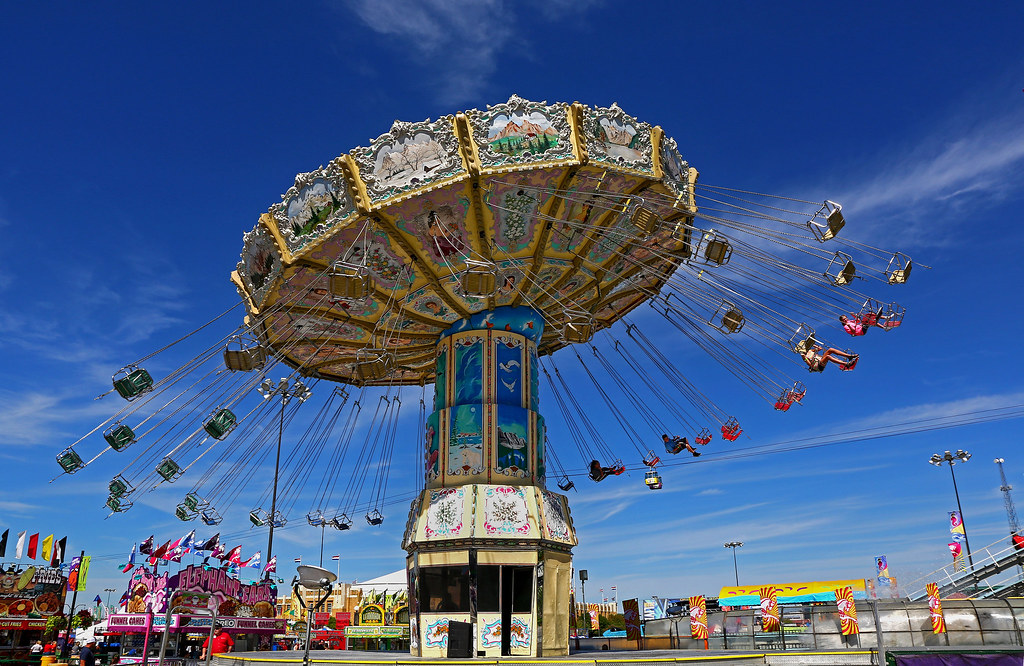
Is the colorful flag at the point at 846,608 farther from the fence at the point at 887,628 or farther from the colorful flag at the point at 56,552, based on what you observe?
the colorful flag at the point at 56,552

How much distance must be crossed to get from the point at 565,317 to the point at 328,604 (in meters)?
45.0

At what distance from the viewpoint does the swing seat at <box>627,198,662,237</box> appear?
16625 millimetres

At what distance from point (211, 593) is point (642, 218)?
20.5 m

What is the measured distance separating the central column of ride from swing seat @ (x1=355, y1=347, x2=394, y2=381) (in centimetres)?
289

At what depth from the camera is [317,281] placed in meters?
17.2

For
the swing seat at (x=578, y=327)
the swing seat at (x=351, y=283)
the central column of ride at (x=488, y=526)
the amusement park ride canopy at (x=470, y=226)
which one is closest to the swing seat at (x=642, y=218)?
the amusement park ride canopy at (x=470, y=226)

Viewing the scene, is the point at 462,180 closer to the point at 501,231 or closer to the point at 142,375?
the point at 501,231

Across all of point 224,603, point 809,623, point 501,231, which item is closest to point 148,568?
point 224,603

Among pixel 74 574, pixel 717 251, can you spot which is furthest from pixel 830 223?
pixel 74 574

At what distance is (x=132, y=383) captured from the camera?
51.3 ft

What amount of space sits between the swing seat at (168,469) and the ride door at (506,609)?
7813mm

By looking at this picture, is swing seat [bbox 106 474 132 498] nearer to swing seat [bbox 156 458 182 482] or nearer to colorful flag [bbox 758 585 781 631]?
swing seat [bbox 156 458 182 482]

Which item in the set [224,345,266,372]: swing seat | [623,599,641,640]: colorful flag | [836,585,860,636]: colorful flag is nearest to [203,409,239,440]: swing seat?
[224,345,266,372]: swing seat

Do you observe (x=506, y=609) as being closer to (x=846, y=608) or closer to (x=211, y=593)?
(x=846, y=608)
